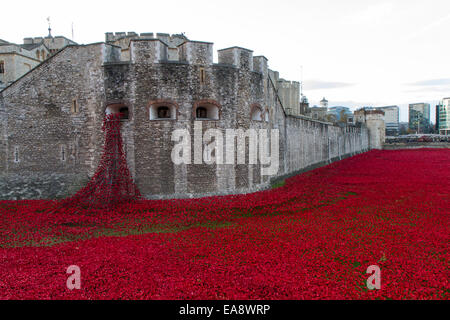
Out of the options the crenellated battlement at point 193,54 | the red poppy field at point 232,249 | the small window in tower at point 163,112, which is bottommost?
the red poppy field at point 232,249

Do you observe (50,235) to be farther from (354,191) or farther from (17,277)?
(354,191)

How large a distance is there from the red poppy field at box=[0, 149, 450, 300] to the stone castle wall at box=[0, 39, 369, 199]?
1.68 metres

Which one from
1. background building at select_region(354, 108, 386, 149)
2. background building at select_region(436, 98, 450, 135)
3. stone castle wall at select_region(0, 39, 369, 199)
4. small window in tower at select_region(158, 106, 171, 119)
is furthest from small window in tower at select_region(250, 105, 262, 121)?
background building at select_region(436, 98, 450, 135)

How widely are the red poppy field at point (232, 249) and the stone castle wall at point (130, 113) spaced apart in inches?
66.3

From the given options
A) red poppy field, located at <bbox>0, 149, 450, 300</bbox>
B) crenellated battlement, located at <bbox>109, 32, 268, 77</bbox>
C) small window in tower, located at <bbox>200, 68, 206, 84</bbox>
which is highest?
crenellated battlement, located at <bbox>109, 32, 268, 77</bbox>

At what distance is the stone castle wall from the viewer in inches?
625

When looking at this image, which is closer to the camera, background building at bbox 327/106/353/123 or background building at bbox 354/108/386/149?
background building at bbox 327/106/353/123

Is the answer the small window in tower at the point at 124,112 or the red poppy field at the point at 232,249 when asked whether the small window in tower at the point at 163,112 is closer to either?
the small window in tower at the point at 124,112

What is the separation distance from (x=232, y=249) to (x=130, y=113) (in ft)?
34.0

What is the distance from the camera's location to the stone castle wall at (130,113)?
52.1ft

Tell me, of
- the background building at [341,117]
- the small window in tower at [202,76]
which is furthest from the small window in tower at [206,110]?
the background building at [341,117]

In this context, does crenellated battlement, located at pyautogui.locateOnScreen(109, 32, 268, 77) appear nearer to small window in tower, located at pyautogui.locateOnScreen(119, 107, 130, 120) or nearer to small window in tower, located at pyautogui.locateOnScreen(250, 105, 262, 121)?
small window in tower, located at pyautogui.locateOnScreen(250, 105, 262, 121)

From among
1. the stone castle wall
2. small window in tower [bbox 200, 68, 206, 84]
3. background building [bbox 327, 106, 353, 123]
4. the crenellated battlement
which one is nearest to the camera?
the crenellated battlement

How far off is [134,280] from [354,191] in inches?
611
